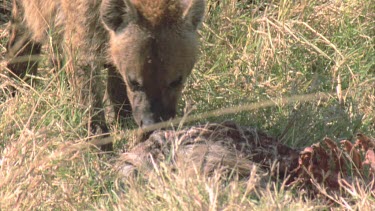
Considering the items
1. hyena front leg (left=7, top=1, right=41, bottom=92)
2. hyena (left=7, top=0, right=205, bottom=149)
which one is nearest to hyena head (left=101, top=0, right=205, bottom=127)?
hyena (left=7, top=0, right=205, bottom=149)

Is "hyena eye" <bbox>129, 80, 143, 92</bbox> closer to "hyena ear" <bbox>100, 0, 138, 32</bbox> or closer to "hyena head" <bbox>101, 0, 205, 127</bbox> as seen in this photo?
"hyena head" <bbox>101, 0, 205, 127</bbox>

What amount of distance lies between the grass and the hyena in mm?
176

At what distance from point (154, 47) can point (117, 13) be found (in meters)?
0.32

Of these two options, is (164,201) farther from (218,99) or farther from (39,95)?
(218,99)

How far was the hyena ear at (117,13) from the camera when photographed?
4.89 meters

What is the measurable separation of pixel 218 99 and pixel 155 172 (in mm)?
1778

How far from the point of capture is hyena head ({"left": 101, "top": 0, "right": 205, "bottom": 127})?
4824 mm

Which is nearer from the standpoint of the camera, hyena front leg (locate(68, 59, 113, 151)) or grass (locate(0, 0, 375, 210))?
grass (locate(0, 0, 375, 210))

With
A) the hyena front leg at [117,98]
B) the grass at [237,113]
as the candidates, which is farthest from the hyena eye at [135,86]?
the hyena front leg at [117,98]

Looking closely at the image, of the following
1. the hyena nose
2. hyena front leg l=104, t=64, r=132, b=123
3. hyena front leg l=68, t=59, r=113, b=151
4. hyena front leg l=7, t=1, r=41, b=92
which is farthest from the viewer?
hyena front leg l=7, t=1, r=41, b=92

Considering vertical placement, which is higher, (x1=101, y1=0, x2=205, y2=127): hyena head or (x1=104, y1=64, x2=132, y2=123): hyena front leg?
(x1=101, y1=0, x2=205, y2=127): hyena head

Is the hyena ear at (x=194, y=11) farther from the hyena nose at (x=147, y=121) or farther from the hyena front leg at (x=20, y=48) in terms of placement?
the hyena front leg at (x=20, y=48)

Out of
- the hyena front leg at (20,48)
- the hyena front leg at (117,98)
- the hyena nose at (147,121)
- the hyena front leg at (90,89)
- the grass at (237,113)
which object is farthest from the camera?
the hyena front leg at (20,48)

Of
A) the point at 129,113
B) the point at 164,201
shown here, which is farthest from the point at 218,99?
the point at 164,201
